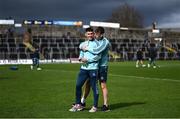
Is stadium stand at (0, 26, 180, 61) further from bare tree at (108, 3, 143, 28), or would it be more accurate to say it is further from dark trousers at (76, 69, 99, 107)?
dark trousers at (76, 69, 99, 107)

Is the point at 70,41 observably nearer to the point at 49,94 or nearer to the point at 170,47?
the point at 170,47

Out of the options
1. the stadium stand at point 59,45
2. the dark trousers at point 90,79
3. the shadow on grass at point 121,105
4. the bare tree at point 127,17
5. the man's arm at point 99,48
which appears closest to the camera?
the man's arm at point 99,48

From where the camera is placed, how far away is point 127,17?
119m

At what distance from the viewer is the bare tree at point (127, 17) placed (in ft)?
390


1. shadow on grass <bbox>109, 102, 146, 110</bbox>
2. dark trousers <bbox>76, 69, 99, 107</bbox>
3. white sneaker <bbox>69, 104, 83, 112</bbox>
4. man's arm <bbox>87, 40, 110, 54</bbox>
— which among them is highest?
man's arm <bbox>87, 40, 110, 54</bbox>

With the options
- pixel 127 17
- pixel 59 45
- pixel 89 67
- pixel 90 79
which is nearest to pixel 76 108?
pixel 90 79

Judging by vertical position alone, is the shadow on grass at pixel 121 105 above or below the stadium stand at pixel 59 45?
below

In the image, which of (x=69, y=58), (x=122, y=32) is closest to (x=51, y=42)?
(x=69, y=58)

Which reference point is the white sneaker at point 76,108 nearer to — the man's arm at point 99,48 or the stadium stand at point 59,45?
the man's arm at point 99,48

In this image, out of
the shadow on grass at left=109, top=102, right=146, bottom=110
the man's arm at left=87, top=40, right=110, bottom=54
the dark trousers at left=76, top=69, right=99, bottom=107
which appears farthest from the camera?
the shadow on grass at left=109, top=102, right=146, bottom=110

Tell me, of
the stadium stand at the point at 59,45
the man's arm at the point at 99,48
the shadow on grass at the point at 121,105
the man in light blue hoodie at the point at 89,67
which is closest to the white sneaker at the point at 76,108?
the man in light blue hoodie at the point at 89,67

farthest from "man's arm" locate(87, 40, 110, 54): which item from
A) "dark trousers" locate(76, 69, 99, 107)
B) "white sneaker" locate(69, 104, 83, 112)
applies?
"white sneaker" locate(69, 104, 83, 112)

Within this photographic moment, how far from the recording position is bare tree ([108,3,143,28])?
390 ft

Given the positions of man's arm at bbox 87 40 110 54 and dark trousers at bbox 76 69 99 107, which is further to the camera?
dark trousers at bbox 76 69 99 107
